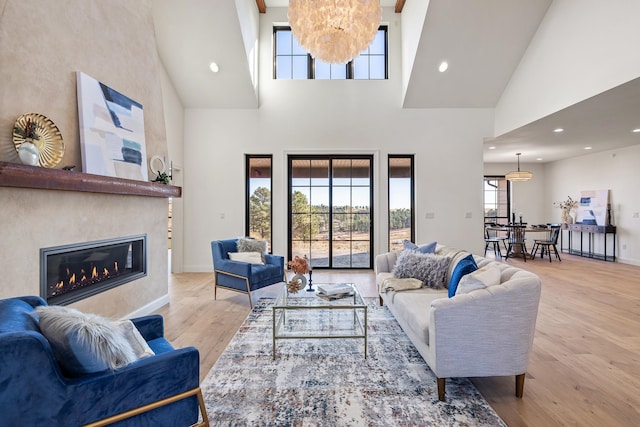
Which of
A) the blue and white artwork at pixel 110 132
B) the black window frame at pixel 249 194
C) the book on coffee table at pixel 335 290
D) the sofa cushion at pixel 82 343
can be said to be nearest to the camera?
the sofa cushion at pixel 82 343

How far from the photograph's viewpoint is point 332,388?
2164 millimetres

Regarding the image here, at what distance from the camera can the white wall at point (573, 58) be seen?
3.54 metres

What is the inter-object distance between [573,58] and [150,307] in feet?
21.7

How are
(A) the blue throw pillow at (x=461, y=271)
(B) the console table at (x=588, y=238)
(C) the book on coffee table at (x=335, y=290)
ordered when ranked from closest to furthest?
(A) the blue throw pillow at (x=461, y=271)
(C) the book on coffee table at (x=335, y=290)
(B) the console table at (x=588, y=238)

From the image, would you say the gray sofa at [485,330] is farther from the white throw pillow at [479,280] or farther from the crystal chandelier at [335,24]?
the crystal chandelier at [335,24]

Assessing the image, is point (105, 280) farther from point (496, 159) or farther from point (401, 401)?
point (496, 159)

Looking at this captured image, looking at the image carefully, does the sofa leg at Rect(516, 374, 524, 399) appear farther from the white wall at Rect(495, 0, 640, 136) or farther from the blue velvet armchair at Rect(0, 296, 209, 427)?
the white wall at Rect(495, 0, 640, 136)

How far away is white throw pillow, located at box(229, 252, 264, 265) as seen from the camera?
4312mm

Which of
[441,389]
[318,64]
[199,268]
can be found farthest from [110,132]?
[318,64]

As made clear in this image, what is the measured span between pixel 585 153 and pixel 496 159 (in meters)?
2.01

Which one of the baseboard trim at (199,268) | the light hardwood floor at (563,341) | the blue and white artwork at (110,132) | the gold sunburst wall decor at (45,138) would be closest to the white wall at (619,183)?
the light hardwood floor at (563,341)

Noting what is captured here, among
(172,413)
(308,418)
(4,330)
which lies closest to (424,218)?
(308,418)

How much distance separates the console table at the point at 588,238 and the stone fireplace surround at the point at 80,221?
934 centimetres

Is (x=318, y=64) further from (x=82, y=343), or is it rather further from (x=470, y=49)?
(x=82, y=343)
